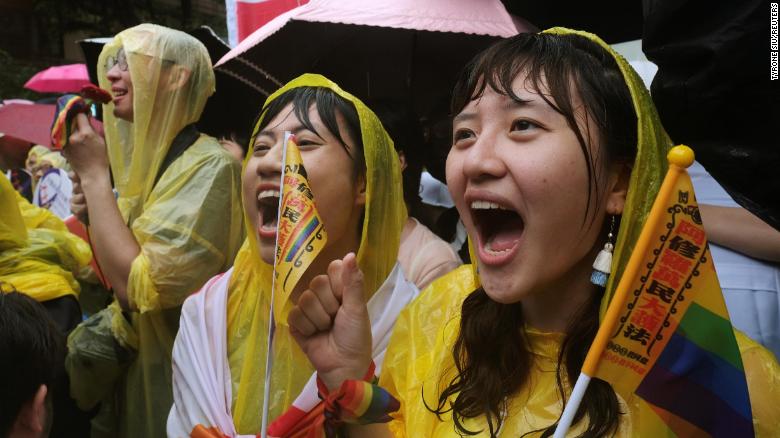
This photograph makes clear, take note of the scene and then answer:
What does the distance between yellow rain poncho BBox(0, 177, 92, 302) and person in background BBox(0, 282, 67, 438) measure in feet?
4.36

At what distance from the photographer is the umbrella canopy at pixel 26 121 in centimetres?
462

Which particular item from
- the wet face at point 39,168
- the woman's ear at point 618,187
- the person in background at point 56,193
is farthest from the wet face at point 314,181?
the wet face at point 39,168

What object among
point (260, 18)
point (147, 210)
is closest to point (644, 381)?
point (147, 210)

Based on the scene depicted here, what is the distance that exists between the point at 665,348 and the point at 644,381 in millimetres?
65

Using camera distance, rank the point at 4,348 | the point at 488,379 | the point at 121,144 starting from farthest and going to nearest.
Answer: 1. the point at 121,144
2. the point at 4,348
3. the point at 488,379

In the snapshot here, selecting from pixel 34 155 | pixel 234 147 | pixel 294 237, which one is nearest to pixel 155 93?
pixel 234 147

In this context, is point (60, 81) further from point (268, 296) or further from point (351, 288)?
point (351, 288)

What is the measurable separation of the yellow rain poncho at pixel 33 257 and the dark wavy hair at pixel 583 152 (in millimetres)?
2401

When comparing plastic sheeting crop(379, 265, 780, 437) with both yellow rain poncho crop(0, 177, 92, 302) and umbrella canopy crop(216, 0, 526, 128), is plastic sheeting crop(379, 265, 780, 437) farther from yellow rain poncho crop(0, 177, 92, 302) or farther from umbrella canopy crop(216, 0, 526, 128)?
yellow rain poncho crop(0, 177, 92, 302)

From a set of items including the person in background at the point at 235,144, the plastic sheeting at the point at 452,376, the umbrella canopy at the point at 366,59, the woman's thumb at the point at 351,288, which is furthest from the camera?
the person in background at the point at 235,144

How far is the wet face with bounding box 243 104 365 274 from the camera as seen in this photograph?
2.12 m

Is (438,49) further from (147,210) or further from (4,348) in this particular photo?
(4,348)

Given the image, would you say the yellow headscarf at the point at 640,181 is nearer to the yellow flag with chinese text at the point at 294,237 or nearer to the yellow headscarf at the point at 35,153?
the yellow flag with chinese text at the point at 294,237

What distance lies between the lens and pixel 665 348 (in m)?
1.22
